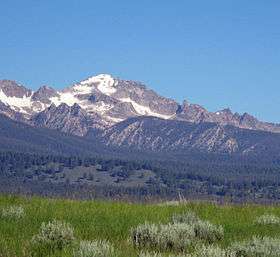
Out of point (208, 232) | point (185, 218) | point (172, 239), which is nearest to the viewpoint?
point (172, 239)

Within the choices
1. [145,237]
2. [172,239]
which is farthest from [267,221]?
[145,237]

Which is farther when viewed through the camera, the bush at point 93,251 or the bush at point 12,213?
the bush at point 12,213

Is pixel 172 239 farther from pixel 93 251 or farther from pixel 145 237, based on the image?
pixel 93 251

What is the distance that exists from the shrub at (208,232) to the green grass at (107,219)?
251mm

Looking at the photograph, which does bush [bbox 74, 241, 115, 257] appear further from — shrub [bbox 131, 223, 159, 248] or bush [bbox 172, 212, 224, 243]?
bush [bbox 172, 212, 224, 243]

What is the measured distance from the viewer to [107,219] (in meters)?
16.7

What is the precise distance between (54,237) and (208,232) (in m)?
4.10

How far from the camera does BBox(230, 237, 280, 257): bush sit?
11268mm

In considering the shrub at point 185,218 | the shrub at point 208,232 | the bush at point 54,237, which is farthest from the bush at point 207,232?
the bush at point 54,237

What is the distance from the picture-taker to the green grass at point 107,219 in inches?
497

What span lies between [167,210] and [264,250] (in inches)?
325

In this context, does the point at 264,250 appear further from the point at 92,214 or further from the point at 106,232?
the point at 92,214

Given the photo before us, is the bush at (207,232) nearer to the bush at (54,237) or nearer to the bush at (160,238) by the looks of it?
the bush at (160,238)

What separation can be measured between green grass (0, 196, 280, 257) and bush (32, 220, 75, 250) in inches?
10.1
